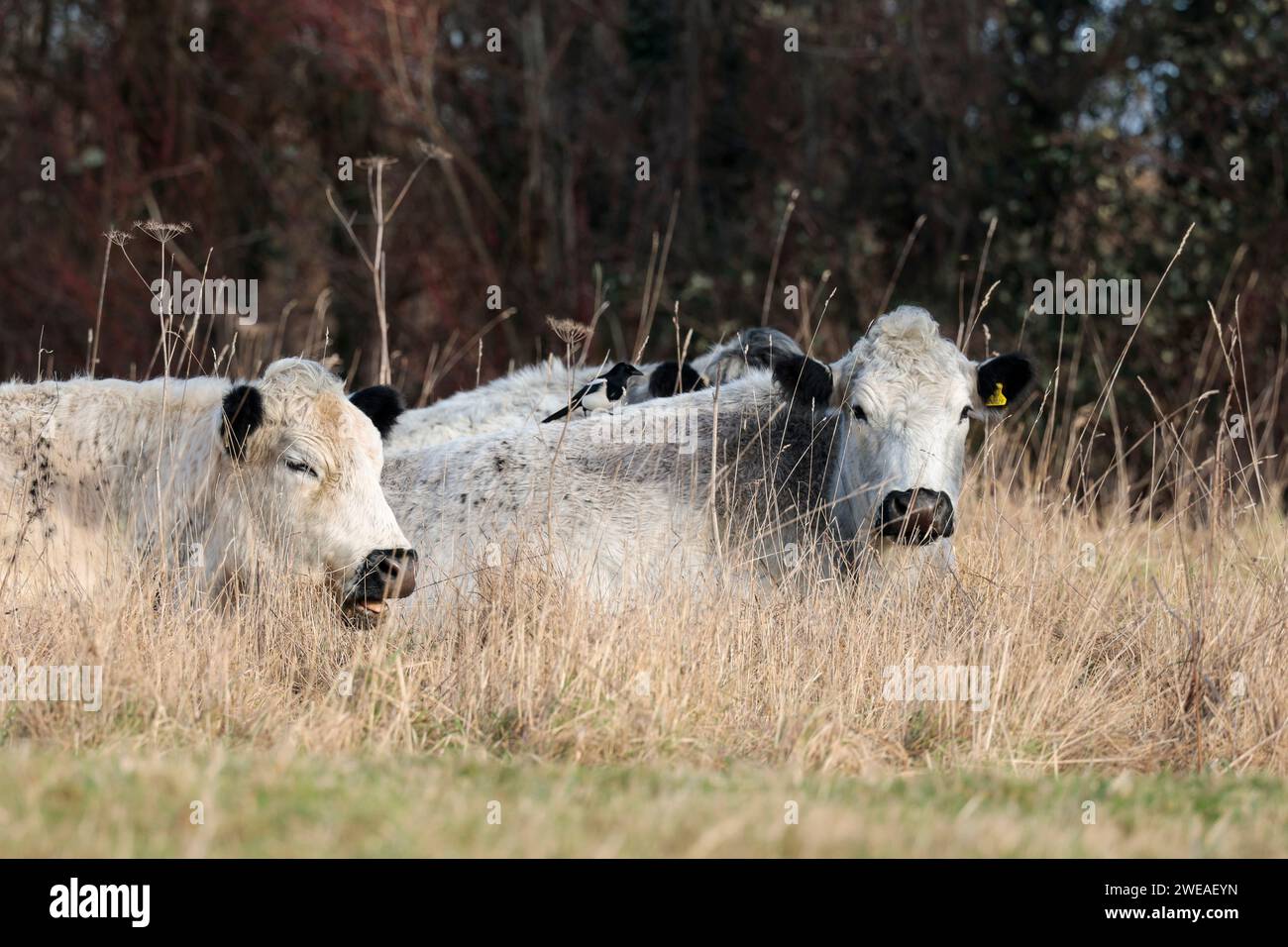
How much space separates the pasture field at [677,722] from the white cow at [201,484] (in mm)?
303

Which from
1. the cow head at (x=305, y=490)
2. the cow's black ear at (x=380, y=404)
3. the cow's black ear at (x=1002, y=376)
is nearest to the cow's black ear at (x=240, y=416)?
the cow head at (x=305, y=490)

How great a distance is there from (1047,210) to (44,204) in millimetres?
14546

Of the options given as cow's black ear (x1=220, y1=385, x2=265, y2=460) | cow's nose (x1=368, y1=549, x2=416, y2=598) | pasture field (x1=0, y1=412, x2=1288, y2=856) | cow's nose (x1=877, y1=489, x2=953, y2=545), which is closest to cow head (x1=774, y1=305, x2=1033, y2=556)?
cow's nose (x1=877, y1=489, x2=953, y2=545)

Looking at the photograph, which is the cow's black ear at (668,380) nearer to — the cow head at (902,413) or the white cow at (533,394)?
the white cow at (533,394)

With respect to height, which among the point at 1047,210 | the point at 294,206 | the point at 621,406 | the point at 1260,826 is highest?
the point at 294,206

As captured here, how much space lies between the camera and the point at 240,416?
271 inches

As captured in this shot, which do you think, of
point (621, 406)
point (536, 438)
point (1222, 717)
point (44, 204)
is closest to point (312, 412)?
point (536, 438)

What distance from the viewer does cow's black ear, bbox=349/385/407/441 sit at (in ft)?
24.9

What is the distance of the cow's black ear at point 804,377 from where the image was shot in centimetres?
747

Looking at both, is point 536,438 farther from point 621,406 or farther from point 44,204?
point 44,204

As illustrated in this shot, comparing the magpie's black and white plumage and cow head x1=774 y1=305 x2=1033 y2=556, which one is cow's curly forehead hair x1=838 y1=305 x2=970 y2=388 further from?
the magpie's black and white plumage

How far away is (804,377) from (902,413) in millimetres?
543

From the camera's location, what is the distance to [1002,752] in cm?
559

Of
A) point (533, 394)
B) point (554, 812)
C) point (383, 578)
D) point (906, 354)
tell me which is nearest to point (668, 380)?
point (533, 394)
